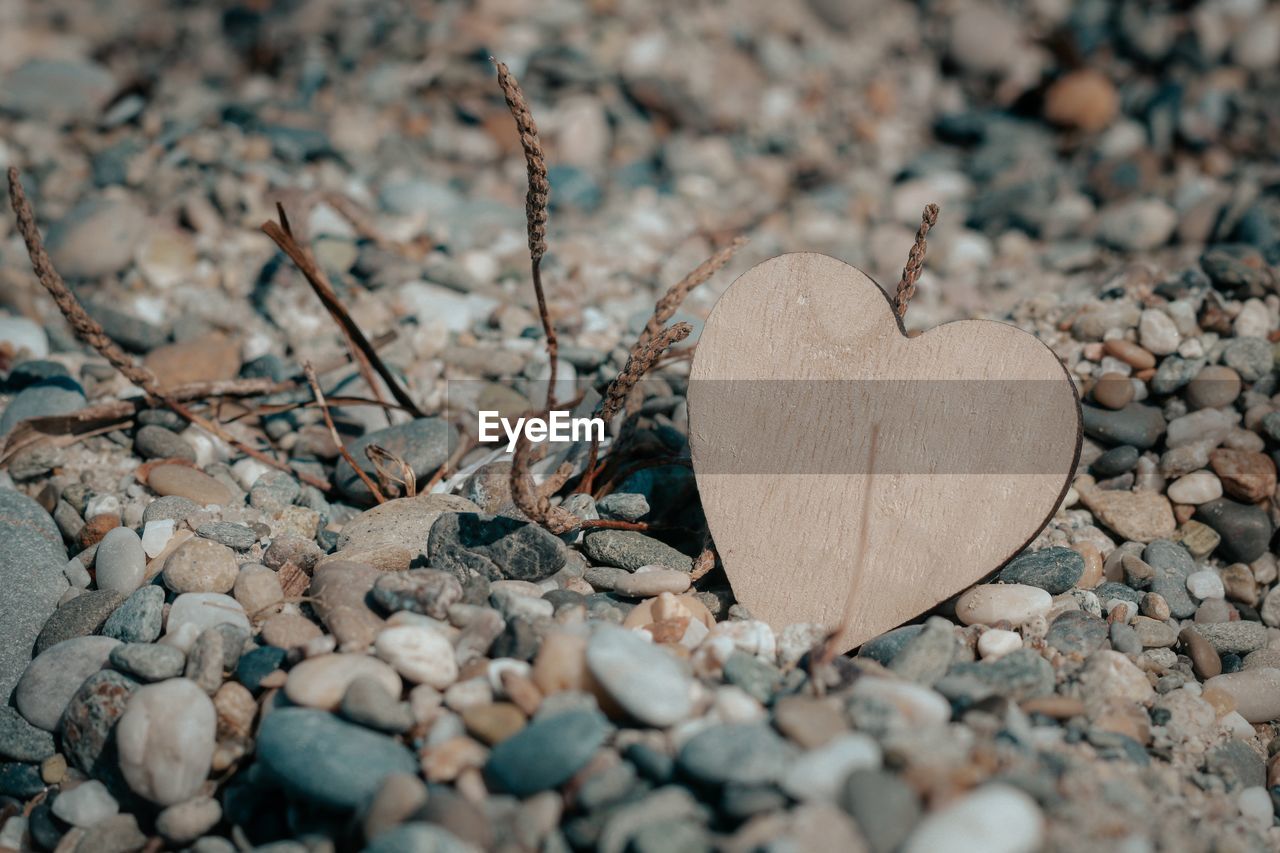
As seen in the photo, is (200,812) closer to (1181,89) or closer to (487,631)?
(487,631)

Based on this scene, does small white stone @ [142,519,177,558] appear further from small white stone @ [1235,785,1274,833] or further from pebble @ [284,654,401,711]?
small white stone @ [1235,785,1274,833]

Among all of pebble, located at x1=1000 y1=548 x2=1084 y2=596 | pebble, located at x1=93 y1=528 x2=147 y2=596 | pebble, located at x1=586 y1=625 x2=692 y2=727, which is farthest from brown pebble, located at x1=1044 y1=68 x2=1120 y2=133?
pebble, located at x1=93 y1=528 x2=147 y2=596

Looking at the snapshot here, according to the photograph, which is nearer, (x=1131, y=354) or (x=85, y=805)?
(x=85, y=805)

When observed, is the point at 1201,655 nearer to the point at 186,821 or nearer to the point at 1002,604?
the point at 1002,604

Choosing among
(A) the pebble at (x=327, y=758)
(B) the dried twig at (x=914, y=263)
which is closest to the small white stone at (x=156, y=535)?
(A) the pebble at (x=327, y=758)

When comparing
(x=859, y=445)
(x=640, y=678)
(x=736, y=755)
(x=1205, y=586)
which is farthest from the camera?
(x=1205, y=586)

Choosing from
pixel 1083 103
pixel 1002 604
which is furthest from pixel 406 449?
pixel 1083 103

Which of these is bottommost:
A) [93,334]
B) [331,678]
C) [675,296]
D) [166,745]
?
[166,745]
